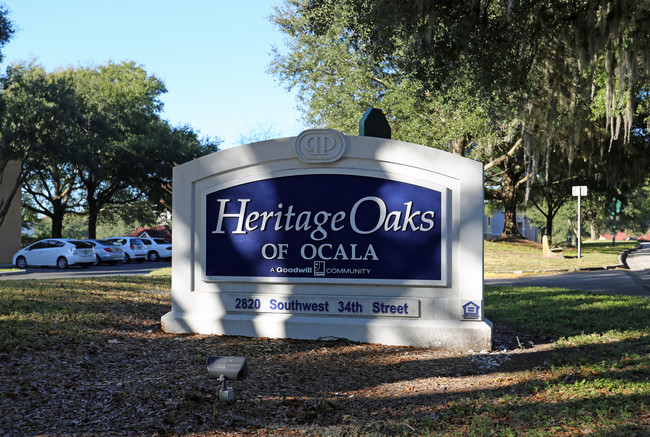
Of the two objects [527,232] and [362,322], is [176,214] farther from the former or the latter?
[527,232]

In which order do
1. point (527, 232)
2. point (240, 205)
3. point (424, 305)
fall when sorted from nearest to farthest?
1. point (424, 305)
2. point (240, 205)
3. point (527, 232)

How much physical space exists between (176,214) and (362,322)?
127 inches

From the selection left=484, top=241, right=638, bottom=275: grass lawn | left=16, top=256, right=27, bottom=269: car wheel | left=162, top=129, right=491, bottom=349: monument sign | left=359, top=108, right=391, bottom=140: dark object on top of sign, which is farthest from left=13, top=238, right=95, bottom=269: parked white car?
left=359, top=108, right=391, bottom=140: dark object on top of sign

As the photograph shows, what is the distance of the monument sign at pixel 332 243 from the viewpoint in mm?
8008

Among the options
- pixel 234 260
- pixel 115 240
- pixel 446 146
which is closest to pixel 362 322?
pixel 234 260

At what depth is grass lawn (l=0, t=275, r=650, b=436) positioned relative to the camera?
4668 millimetres

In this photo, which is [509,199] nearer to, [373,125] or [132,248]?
[132,248]

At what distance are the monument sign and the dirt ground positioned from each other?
0.33 m

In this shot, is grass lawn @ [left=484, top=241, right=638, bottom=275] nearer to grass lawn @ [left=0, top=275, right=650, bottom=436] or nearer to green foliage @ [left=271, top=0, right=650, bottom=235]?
green foliage @ [left=271, top=0, right=650, bottom=235]

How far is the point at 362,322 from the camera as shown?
8164mm

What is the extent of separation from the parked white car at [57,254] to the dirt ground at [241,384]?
2167 cm

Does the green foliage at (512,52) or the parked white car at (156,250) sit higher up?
the green foliage at (512,52)

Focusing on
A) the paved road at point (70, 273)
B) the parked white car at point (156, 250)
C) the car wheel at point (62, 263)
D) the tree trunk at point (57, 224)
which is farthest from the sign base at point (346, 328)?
the tree trunk at point (57, 224)

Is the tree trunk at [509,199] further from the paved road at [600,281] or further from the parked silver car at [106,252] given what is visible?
the parked silver car at [106,252]
